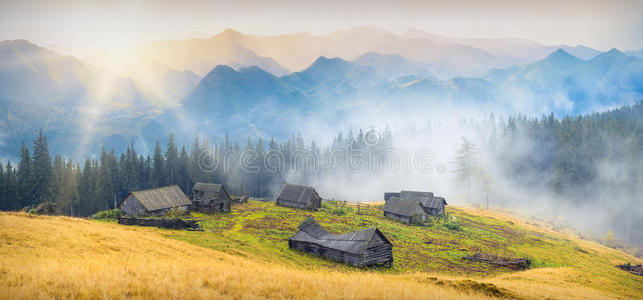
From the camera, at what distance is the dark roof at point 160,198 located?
55156 millimetres

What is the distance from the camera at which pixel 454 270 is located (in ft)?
117

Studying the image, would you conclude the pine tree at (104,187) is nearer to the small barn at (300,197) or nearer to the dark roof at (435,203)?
the small barn at (300,197)

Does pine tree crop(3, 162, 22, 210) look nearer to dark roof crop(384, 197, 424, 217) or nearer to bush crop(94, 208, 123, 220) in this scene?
bush crop(94, 208, 123, 220)

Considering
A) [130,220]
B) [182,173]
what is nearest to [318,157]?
[182,173]

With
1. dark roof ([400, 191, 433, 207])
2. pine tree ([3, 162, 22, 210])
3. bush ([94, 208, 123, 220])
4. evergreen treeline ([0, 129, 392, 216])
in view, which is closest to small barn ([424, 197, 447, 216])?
dark roof ([400, 191, 433, 207])

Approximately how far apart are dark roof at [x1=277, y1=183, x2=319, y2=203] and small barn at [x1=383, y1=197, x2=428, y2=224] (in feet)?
59.3

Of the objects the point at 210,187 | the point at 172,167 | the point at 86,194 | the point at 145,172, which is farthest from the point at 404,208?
the point at 86,194

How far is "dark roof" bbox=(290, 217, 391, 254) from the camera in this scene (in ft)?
116

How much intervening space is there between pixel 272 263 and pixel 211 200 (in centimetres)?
3798

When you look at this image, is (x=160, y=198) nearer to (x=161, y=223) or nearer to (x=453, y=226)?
(x=161, y=223)

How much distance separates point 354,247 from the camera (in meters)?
35.3

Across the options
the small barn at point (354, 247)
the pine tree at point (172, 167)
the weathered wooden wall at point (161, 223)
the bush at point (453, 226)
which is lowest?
the bush at point (453, 226)

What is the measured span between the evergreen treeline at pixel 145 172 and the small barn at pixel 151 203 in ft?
101
